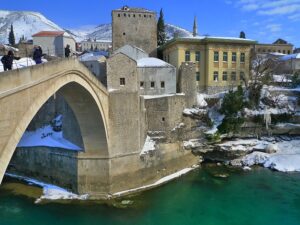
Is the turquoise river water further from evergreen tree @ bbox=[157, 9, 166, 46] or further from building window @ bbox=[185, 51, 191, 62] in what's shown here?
evergreen tree @ bbox=[157, 9, 166, 46]

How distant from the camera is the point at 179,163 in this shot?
974 inches

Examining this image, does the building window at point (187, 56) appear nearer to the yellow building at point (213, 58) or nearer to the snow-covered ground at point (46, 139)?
the yellow building at point (213, 58)

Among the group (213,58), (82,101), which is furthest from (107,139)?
(213,58)

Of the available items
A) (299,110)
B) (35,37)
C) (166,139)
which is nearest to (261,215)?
(166,139)

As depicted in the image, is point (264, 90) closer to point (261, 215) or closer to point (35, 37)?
point (261, 215)

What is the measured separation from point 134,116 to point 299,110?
1629 cm

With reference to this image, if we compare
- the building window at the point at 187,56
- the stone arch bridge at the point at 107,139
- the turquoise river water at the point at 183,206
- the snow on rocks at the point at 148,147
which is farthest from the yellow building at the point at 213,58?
the turquoise river water at the point at 183,206

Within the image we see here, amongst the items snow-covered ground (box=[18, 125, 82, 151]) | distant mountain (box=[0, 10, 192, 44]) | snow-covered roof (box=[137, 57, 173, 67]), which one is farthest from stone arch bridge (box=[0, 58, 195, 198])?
distant mountain (box=[0, 10, 192, 44])

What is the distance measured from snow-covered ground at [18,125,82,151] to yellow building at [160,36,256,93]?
12.8m

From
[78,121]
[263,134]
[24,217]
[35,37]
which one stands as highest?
[35,37]

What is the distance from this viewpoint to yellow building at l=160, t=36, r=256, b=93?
30406mm

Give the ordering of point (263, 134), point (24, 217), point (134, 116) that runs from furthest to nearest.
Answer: point (263, 134) → point (134, 116) → point (24, 217)

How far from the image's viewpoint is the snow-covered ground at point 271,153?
24781mm

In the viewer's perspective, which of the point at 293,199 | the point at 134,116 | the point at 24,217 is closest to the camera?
the point at 24,217
